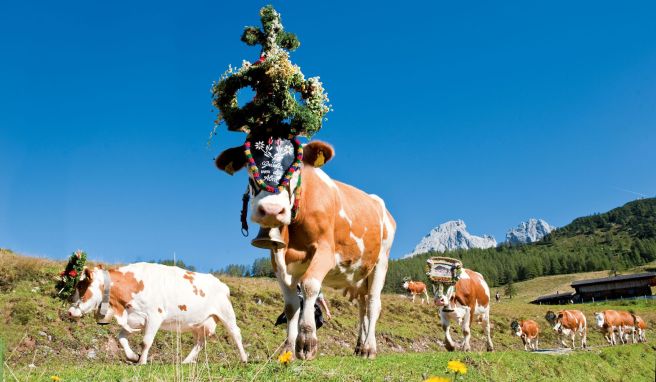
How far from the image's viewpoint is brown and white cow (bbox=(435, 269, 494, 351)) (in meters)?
15.2

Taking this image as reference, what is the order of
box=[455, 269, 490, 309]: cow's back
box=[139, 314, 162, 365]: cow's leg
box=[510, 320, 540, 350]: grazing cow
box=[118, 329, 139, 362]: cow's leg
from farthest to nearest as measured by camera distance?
1. box=[510, 320, 540, 350]: grazing cow
2. box=[455, 269, 490, 309]: cow's back
3. box=[139, 314, 162, 365]: cow's leg
4. box=[118, 329, 139, 362]: cow's leg

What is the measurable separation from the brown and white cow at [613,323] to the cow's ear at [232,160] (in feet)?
89.1

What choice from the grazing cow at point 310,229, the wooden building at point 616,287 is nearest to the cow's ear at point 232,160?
the grazing cow at point 310,229

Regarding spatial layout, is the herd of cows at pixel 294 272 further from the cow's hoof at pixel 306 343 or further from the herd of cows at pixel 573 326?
the herd of cows at pixel 573 326

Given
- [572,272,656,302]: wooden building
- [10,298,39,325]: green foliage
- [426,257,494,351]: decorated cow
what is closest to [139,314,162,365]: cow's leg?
[10,298,39,325]: green foliage

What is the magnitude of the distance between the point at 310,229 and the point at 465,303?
11.4 m

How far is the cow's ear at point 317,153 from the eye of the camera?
6.60 m

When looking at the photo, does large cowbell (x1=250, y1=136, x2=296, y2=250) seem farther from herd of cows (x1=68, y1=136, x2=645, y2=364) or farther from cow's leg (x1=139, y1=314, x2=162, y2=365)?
cow's leg (x1=139, y1=314, x2=162, y2=365)

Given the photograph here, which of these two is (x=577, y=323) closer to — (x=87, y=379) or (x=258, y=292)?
(x=258, y=292)

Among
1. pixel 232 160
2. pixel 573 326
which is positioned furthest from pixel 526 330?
pixel 232 160

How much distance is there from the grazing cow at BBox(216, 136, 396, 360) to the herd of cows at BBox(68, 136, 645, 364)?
1 centimetres

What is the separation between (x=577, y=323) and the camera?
25938 mm

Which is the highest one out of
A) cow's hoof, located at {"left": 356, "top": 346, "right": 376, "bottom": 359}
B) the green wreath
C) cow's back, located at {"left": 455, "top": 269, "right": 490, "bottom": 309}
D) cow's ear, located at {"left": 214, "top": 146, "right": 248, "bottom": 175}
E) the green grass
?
the green wreath

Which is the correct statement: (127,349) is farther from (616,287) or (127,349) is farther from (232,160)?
(616,287)
